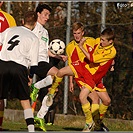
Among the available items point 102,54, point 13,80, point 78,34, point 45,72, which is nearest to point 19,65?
point 13,80

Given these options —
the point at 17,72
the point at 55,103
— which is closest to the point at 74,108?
the point at 55,103

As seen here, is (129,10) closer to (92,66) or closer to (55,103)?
(55,103)

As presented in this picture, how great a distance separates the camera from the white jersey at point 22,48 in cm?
1133

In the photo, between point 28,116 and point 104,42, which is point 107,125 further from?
point 28,116

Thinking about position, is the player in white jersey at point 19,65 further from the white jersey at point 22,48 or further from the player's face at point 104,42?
the player's face at point 104,42

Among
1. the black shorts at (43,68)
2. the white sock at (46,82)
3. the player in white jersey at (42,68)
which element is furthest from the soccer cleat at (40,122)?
the black shorts at (43,68)

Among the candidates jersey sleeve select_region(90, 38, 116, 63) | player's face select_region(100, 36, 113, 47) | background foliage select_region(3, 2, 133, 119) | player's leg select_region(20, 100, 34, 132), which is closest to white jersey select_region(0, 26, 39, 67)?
player's leg select_region(20, 100, 34, 132)

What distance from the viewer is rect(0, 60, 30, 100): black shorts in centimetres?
1130

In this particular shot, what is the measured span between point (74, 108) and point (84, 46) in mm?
3973

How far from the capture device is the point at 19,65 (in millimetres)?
11336

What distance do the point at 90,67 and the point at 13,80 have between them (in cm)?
210

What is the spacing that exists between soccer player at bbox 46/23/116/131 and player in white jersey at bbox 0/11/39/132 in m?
1.56

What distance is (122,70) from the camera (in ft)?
53.5

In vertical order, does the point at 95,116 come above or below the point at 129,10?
below
